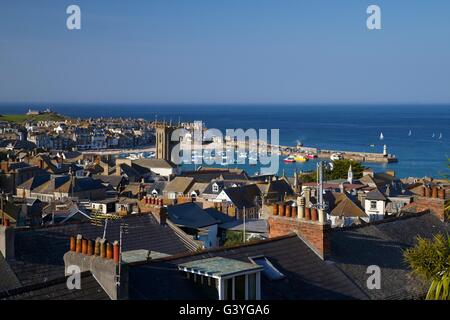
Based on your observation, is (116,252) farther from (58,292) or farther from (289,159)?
(289,159)

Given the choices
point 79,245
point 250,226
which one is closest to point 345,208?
point 250,226

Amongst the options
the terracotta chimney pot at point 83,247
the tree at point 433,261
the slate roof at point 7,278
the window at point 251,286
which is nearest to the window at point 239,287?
the window at point 251,286

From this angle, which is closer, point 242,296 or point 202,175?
point 242,296

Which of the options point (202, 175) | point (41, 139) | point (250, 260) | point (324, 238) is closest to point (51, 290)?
point (250, 260)

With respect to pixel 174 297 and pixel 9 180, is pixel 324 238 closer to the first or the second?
pixel 174 297

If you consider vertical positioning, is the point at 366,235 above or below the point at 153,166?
above

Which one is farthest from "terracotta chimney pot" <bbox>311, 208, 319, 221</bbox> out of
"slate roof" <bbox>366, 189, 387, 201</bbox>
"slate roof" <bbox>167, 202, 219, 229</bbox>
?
"slate roof" <bbox>366, 189, 387, 201</bbox>

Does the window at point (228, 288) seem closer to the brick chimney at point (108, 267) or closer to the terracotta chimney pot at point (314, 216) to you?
the brick chimney at point (108, 267)
